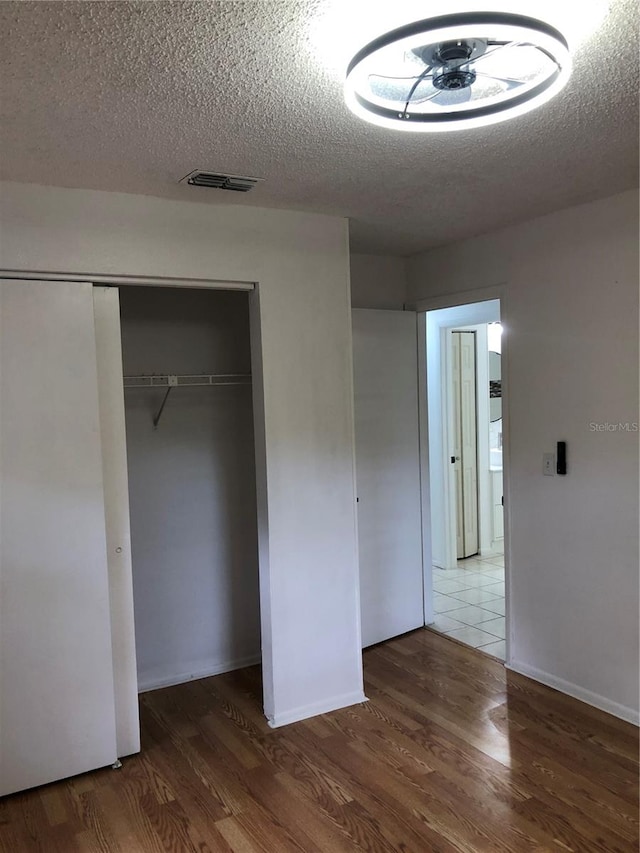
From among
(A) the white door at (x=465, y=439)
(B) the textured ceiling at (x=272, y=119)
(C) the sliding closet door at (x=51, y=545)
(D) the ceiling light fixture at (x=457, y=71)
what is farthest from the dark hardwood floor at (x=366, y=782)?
(A) the white door at (x=465, y=439)

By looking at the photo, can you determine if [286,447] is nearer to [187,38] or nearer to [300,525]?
[300,525]

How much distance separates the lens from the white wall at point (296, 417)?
2908mm

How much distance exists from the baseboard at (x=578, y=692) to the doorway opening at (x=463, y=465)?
41.4 inches

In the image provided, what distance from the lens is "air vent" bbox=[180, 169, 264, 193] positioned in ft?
8.38

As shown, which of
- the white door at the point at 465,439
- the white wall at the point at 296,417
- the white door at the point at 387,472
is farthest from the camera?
the white door at the point at 465,439

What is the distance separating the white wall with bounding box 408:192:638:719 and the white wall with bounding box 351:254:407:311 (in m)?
0.65

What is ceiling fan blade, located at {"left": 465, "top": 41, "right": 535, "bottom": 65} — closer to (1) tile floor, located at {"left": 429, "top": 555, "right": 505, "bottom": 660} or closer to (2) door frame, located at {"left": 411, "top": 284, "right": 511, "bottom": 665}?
(2) door frame, located at {"left": 411, "top": 284, "right": 511, "bottom": 665}

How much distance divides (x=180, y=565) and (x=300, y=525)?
0.86 meters

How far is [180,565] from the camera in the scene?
3639 millimetres

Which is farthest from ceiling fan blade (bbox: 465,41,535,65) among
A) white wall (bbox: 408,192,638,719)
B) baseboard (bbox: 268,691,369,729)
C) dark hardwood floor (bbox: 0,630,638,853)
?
baseboard (bbox: 268,691,369,729)

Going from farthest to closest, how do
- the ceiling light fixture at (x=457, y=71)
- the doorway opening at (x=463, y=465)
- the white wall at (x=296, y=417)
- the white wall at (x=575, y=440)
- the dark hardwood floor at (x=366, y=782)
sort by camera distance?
the doorway opening at (x=463, y=465) < the white wall at (x=575, y=440) < the white wall at (x=296, y=417) < the dark hardwood floor at (x=366, y=782) < the ceiling light fixture at (x=457, y=71)

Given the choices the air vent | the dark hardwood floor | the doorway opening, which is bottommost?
the dark hardwood floor

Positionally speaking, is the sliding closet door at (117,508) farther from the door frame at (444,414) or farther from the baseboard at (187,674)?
the door frame at (444,414)

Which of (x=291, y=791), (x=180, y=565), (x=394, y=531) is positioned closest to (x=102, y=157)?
(x=180, y=565)
